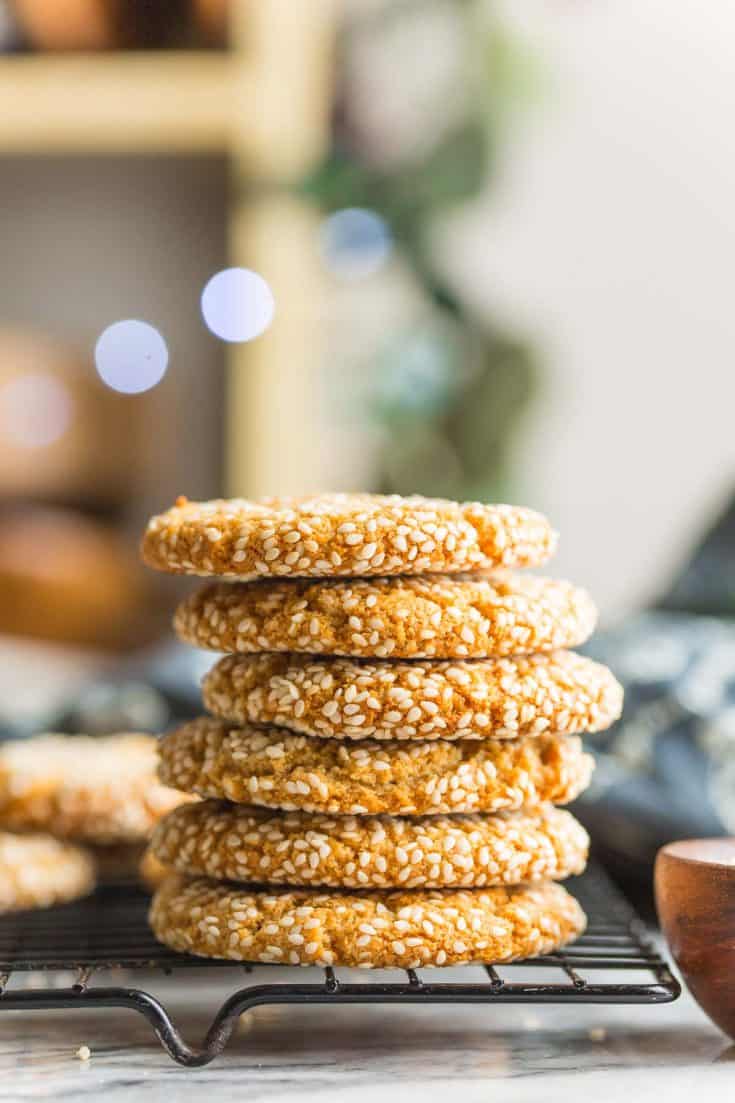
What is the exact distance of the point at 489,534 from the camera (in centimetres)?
110

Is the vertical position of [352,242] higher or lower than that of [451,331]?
higher

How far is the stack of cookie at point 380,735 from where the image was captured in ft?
3.45

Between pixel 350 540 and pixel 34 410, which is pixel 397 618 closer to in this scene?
pixel 350 540

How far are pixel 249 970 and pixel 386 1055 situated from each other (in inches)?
5.3

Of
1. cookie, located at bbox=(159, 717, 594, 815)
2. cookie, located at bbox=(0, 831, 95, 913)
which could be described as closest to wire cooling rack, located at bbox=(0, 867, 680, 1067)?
cookie, located at bbox=(0, 831, 95, 913)

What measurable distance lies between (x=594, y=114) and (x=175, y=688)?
2.21m

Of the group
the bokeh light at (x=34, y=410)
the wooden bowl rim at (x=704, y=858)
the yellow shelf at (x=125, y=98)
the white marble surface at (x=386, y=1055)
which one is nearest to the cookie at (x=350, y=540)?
the wooden bowl rim at (x=704, y=858)

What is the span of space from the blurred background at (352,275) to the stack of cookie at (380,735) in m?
1.88

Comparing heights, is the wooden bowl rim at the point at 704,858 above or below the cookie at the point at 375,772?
below

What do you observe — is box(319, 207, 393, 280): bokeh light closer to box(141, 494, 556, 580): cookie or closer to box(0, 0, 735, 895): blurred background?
box(0, 0, 735, 895): blurred background

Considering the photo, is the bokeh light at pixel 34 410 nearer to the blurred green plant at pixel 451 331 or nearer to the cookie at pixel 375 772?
the blurred green plant at pixel 451 331

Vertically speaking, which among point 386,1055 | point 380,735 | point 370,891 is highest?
point 380,735

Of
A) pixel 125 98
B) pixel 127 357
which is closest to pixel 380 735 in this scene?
pixel 125 98

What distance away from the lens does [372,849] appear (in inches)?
42.0
